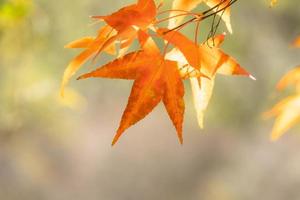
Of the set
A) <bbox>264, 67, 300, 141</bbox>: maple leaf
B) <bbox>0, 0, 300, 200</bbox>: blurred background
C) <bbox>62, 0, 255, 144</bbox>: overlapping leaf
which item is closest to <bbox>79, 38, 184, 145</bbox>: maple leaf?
<bbox>62, 0, 255, 144</bbox>: overlapping leaf

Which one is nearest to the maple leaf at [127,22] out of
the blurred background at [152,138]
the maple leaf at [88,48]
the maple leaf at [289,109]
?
the maple leaf at [88,48]

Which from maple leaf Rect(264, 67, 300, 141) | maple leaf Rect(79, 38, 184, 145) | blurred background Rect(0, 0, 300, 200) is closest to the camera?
maple leaf Rect(79, 38, 184, 145)

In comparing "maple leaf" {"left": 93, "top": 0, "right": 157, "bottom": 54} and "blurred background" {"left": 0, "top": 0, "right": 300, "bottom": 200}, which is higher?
"maple leaf" {"left": 93, "top": 0, "right": 157, "bottom": 54}

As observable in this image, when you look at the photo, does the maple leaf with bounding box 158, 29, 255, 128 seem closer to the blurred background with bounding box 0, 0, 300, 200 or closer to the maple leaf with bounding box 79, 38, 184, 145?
the maple leaf with bounding box 79, 38, 184, 145

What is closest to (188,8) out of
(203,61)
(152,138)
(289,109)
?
(203,61)

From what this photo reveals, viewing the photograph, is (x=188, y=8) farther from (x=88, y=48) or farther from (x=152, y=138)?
(x=152, y=138)

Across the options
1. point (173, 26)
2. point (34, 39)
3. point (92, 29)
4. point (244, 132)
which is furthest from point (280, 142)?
point (173, 26)

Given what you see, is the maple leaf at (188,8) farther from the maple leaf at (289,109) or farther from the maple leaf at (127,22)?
the maple leaf at (289,109)
